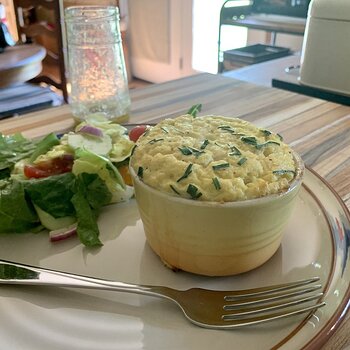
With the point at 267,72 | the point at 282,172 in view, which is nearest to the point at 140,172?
the point at 282,172

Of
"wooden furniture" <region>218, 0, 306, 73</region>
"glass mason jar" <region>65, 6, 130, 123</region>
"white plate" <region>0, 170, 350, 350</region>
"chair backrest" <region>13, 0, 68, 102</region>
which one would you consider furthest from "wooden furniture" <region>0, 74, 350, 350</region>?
"chair backrest" <region>13, 0, 68, 102</region>

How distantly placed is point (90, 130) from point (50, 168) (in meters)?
0.10

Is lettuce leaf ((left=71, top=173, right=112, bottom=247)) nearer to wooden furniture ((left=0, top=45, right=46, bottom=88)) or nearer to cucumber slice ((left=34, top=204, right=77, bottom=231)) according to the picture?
cucumber slice ((left=34, top=204, right=77, bottom=231))

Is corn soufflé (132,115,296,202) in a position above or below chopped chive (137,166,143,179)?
above

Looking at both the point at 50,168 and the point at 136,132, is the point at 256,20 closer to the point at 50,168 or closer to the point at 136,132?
the point at 136,132

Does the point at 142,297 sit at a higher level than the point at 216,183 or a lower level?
lower

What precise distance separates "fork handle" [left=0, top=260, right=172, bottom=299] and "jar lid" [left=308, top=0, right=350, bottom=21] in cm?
91

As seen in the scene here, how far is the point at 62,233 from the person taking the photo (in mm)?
584

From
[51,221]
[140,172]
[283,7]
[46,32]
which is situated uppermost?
[140,172]

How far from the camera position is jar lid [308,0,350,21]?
3.52 ft

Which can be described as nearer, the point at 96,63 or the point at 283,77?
the point at 96,63

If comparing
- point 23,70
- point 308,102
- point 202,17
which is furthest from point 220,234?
point 202,17

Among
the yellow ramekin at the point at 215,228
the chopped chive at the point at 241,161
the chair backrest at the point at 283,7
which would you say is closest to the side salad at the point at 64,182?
the yellow ramekin at the point at 215,228

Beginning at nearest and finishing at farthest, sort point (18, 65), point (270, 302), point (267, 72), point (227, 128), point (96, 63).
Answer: point (270, 302) → point (227, 128) → point (96, 63) → point (267, 72) → point (18, 65)
